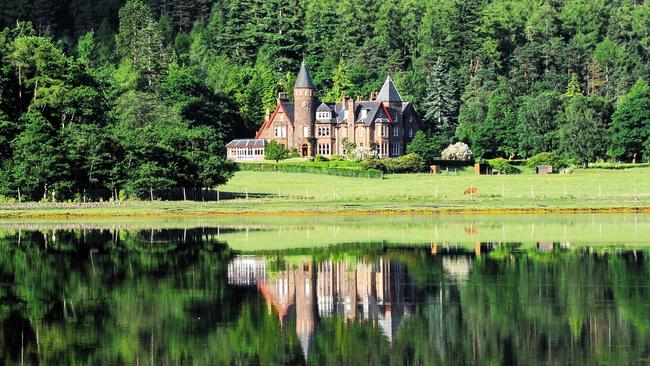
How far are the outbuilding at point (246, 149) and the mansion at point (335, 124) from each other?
50.8 inches

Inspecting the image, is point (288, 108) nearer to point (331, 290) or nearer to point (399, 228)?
point (399, 228)

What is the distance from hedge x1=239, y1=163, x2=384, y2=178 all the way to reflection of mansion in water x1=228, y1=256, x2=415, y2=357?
199 feet

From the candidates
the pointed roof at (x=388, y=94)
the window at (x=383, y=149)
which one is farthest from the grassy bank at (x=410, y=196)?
the pointed roof at (x=388, y=94)

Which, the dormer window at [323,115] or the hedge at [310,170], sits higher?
the dormer window at [323,115]

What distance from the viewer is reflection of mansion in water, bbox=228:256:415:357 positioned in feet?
111

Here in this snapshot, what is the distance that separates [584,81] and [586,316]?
145 m

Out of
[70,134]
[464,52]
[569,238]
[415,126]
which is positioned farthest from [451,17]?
[569,238]

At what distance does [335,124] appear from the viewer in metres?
135

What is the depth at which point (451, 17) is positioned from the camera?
→ 176m

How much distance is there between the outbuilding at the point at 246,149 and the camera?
134500 mm

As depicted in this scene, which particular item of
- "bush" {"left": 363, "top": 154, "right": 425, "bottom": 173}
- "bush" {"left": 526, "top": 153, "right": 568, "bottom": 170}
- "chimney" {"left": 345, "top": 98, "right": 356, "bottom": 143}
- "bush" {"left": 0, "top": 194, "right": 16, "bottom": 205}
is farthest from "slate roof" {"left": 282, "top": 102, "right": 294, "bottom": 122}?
"bush" {"left": 0, "top": 194, "right": 16, "bottom": 205}

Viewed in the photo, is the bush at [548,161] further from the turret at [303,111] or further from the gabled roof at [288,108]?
the gabled roof at [288,108]

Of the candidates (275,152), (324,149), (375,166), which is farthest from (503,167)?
(275,152)

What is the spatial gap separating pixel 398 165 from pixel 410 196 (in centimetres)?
2657
